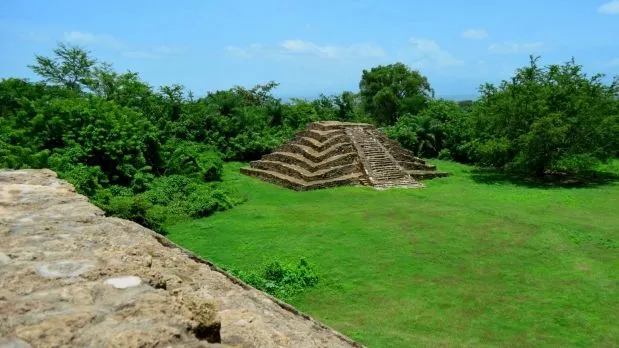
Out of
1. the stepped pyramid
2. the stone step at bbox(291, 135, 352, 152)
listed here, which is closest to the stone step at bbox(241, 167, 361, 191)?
the stepped pyramid

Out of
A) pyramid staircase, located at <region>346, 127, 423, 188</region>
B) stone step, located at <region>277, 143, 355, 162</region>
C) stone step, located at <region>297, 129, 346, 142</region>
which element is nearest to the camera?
pyramid staircase, located at <region>346, 127, 423, 188</region>

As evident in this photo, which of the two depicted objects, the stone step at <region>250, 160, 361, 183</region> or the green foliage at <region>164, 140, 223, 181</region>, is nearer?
the green foliage at <region>164, 140, 223, 181</region>

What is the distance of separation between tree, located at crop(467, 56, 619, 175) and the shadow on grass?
0.49 meters

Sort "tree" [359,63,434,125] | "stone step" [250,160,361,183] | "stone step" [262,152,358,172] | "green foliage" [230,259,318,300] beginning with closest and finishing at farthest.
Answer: "green foliage" [230,259,318,300]
"stone step" [250,160,361,183]
"stone step" [262,152,358,172]
"tree" [359,63,434,125]

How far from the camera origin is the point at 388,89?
166 feet

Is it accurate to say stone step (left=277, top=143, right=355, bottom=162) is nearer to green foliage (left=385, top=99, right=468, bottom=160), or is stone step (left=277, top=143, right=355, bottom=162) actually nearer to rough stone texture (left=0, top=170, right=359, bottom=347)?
green foliage (left=385, top=99, right=468, bottom=160)

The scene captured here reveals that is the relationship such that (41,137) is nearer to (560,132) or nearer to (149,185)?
(149,185)

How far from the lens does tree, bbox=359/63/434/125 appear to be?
5075 cm

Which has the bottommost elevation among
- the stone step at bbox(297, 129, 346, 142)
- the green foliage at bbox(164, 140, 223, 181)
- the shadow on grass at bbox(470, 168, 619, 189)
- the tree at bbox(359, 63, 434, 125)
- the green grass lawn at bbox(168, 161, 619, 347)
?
the green grass lawn at bbox(168, 161, 619, 347)

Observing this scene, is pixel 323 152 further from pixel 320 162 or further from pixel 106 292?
pixel 106 292

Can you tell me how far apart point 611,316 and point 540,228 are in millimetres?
6493

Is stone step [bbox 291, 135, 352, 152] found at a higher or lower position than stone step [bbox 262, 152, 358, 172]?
higher

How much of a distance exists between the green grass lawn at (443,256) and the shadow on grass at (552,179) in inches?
77.4

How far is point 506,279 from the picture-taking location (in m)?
11.7
